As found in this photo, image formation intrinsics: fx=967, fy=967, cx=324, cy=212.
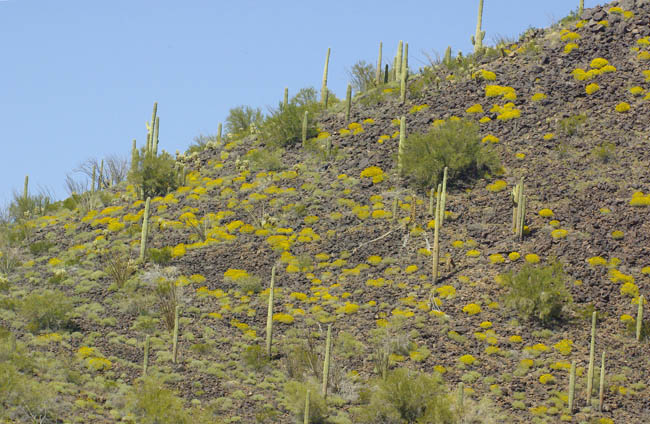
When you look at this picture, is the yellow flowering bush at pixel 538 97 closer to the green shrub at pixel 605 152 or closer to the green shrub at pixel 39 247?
the green shrub at pixel 605 152

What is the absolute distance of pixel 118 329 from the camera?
24734 millimetres

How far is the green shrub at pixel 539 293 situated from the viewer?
23.6 m

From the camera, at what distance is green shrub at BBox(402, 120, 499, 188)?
100 feet

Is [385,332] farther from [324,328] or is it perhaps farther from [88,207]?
[88,207]

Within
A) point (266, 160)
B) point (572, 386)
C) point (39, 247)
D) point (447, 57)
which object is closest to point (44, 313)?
point (39, 247)

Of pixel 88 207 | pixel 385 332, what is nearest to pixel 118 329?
pixel 385 332

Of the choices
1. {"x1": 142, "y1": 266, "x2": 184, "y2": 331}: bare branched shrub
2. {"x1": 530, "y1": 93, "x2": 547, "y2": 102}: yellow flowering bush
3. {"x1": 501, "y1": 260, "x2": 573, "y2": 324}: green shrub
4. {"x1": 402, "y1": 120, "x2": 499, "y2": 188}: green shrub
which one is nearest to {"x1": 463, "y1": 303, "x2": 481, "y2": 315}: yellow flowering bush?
{"x1": 501, "y1": 260, "x2": 573, "y2": 324}: green shrub

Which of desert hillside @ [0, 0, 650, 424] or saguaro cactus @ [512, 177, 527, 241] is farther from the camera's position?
saguaro cactus @ [512, 177, 527, 241]

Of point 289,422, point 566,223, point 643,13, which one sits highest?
point 643,13

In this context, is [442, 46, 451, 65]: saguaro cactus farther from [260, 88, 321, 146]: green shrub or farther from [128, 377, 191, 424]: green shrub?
[128, 377, 191, 424]: green shrub

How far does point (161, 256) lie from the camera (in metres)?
28.9

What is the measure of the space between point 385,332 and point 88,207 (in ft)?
50.0

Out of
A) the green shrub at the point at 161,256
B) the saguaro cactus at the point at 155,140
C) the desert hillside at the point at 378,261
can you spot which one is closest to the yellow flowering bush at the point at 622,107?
the desert hillside at the point at 378,261

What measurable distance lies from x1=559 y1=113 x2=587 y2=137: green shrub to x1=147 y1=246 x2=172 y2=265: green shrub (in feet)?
43.7
